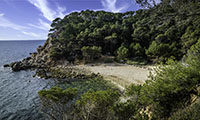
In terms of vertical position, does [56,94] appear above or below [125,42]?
below

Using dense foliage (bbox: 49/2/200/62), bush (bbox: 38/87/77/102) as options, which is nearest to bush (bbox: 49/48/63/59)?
dense foliage (bbox: 49/2/200/62)

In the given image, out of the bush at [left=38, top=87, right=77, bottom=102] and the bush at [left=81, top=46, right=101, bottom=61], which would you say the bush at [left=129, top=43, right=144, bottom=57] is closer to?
the bush at [left=81, top=46, right=101, bottom=61]

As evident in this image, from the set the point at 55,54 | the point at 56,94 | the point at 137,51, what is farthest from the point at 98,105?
the point at 55,54

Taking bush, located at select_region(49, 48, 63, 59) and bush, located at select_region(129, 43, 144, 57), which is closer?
bush, located at select_region(129, 43, 144, 57)

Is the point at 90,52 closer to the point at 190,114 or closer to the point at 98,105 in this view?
the point at 98,105

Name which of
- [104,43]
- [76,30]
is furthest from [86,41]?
[76,30]

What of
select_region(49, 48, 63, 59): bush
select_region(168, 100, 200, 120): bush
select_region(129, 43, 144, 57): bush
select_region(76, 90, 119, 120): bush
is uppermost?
select_region(129, 43, 144, 57): bush

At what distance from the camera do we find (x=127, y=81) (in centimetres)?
1927

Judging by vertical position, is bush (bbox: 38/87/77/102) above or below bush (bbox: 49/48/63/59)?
above

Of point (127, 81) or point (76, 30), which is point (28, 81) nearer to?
point (127, 81)

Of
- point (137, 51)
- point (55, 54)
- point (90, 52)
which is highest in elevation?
point (137, 51)

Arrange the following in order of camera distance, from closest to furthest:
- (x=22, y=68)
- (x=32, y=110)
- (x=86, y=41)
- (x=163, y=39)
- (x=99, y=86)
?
(x=32, y=110) < (x=99, y=86) < (x=22, y=68) < (x=163, y=39) < (x=86, y=41)

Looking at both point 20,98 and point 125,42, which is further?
point 125,42

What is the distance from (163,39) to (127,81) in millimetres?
22072
